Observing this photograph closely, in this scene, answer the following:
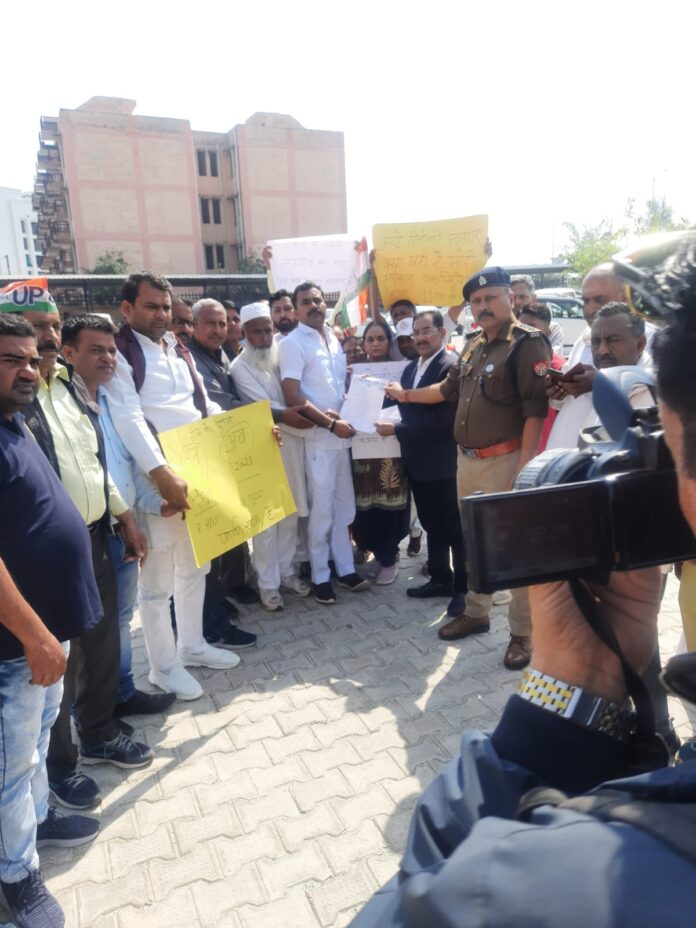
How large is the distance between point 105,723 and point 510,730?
2327 millimetres

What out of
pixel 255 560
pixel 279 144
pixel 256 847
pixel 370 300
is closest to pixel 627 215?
pixel 279 144

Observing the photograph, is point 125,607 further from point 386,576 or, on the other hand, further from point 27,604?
point 386,576

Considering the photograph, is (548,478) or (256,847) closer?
(548,478)

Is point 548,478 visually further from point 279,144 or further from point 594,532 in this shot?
point 279,144

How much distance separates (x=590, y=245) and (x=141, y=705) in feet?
86.4

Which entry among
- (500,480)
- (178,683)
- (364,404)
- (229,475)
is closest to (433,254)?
(364,404)

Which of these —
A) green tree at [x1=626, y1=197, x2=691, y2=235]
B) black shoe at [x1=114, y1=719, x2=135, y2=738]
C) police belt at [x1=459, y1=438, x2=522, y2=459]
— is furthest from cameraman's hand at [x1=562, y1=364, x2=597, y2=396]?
green tree at [x1=626, y1=197, x2=691, y2=235]

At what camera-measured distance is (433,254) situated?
16.4ft

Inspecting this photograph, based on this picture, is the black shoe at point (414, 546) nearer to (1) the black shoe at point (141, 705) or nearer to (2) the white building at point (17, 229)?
(1) the black shoe at point (141, 705)

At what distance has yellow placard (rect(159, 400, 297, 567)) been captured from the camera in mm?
3084

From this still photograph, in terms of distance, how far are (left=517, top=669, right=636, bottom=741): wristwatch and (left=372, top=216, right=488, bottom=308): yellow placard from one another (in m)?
4.36

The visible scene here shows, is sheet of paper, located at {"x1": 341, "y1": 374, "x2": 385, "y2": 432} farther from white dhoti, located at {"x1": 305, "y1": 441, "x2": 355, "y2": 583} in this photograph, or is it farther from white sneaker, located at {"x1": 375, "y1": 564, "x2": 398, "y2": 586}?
white sneaker, located at {"x1": 375, "y1": 564, "x2": 398, "y2": 586}

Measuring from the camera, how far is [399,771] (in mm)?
2566

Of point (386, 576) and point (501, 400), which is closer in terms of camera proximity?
point (501, 400)
